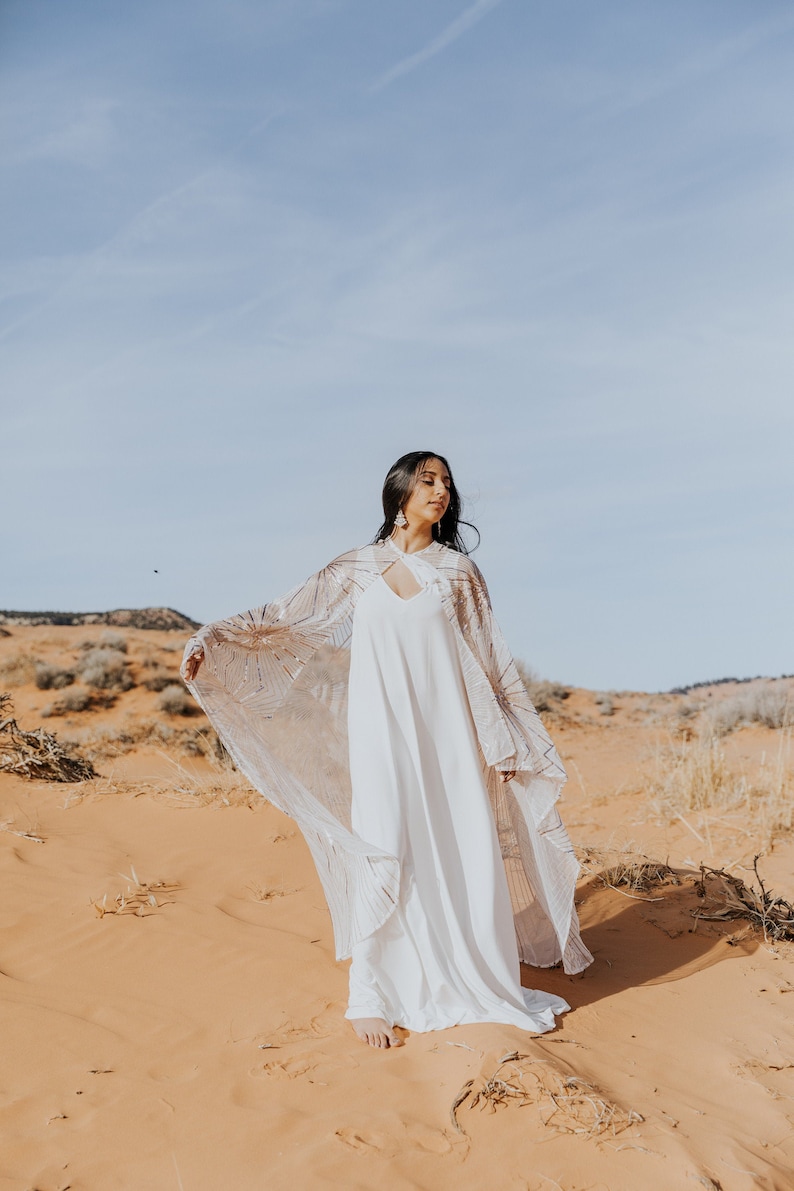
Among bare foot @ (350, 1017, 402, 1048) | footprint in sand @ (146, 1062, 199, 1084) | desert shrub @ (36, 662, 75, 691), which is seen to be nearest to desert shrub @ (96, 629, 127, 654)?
desert shrub @ (36, 662, 75, 691)

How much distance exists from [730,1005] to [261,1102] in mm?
2614

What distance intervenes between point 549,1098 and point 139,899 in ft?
10.5

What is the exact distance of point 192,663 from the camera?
15.5ft

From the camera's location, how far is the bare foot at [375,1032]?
395cm

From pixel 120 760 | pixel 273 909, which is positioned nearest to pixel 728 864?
pixel 273 909

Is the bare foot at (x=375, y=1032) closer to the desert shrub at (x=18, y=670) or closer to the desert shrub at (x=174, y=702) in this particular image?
the desert shrub at (x=174, y=702)

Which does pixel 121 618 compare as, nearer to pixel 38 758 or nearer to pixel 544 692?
pixel 544 692

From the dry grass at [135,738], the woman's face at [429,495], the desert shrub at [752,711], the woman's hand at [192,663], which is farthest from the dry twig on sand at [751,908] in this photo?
the dry grass at [135,738]

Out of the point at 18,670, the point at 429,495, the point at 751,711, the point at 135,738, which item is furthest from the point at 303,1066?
the point at 18,670

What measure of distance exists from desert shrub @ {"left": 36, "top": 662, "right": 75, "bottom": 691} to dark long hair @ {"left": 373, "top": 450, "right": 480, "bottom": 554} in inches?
616

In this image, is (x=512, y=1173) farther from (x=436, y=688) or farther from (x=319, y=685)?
(x=319, y=685)

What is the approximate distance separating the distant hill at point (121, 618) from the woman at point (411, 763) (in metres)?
23.5

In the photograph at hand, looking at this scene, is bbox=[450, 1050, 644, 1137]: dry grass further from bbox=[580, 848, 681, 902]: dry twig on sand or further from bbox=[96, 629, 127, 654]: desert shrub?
bbox=[96, 629, 127, 654]: desert shrub

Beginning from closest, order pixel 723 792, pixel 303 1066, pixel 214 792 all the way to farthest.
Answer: pixel 303 1066 < pixel 214 792 < pixel 723 792
